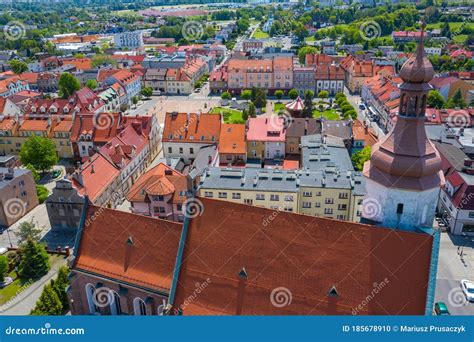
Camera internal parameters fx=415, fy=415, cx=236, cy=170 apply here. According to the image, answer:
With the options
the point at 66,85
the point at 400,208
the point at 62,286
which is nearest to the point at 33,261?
the point at 62,286

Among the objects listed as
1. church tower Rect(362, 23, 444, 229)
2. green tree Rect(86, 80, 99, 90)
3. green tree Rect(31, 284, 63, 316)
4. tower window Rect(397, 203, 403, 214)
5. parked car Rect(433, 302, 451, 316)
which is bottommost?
parked car Rect(433, 302, 451, 316)

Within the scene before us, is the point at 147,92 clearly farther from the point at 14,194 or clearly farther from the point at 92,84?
the point at 14,194

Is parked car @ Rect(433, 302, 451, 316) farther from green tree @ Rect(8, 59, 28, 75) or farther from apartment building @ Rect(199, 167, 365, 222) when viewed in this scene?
green tree @ Rect(8, 59, 28, 75)

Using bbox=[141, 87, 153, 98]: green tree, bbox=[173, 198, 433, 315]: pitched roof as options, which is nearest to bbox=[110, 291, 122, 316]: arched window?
bbox=[173, 198, 433, 315]: pitched roof

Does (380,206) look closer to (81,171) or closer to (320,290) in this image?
(320,290)

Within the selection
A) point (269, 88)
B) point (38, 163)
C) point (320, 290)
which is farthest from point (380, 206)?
point (269, 88)

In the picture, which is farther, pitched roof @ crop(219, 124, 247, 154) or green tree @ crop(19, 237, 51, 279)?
pitched roof @ crop(219, 124, 247, 154)
